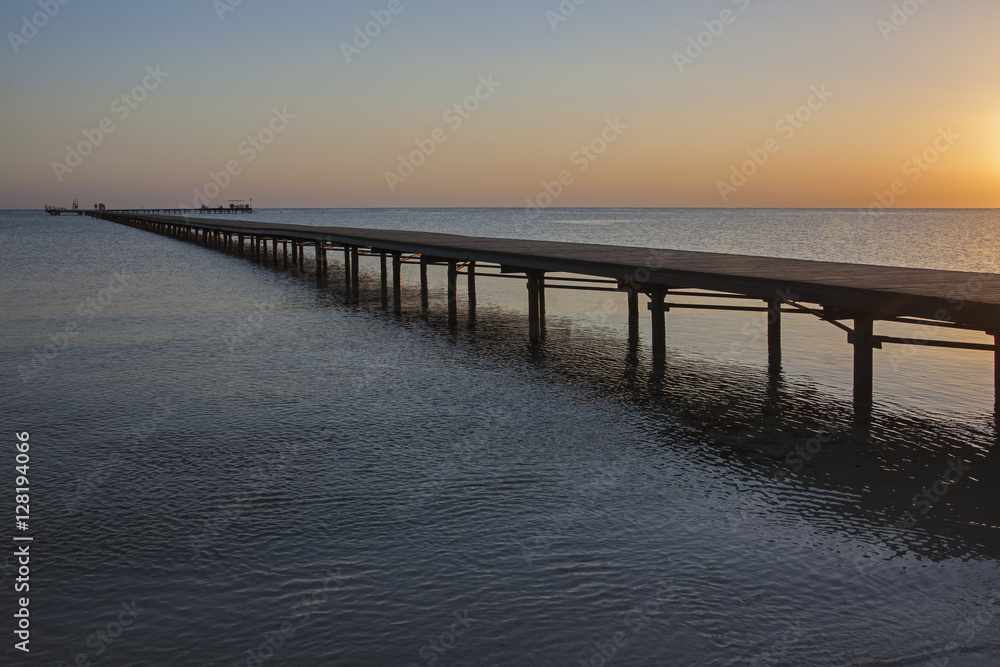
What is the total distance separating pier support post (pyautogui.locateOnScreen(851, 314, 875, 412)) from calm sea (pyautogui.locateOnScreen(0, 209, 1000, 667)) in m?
0.43

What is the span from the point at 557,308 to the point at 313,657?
68.8ft

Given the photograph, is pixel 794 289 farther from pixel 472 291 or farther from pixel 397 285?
pixel 397 285

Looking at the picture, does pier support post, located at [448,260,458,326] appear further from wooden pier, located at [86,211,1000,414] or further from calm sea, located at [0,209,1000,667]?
calm sea, located at [0,209,1000,667]

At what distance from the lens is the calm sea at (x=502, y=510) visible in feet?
18.0

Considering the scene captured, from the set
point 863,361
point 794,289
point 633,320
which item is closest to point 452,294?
point 633,320

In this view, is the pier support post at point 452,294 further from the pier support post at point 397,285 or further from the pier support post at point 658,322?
the pier support post at point 658,322

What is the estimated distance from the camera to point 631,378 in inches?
551

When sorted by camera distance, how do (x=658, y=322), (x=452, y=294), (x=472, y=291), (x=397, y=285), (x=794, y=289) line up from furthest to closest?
(x=397, y=285) → (x=472, y=291) → (x=452, y=294) → (x=658, y=322) → (x=794, y=289)

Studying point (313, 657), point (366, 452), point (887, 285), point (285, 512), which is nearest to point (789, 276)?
point (887, 285)

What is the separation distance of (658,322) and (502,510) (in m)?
8.79

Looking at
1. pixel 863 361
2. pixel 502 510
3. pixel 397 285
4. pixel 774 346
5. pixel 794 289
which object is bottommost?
pixel 502 510

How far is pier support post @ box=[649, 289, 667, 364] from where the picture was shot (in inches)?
608

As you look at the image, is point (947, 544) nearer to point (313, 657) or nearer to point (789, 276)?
point (313, 657)

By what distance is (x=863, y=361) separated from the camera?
446 inches
